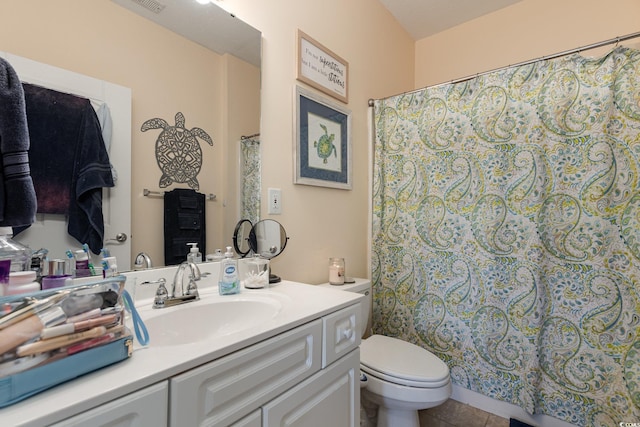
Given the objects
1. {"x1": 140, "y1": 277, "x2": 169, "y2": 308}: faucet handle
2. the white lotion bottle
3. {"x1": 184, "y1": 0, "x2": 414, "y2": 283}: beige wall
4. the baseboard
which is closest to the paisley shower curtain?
the baseboard

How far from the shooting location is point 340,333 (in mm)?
907

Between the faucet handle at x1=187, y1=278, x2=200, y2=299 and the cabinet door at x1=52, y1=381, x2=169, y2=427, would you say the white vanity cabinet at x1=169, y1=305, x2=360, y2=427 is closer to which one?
the cabinet door at x1=52, y1=381, x2=169, y2=427

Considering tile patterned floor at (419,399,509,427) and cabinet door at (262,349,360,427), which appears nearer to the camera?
cabinet door at (262,349,360,427)

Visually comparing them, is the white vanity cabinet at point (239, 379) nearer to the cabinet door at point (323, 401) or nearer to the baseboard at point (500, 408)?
the cabinet door at point (323, 401)

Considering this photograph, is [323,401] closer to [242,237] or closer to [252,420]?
[252,420]

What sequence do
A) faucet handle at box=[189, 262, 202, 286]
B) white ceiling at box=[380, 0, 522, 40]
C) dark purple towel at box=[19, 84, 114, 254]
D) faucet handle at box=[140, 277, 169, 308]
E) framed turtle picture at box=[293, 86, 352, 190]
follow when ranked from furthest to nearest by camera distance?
white ceiling at box=[380, 0, 522, 40]
framed turtle picture at box=[293, 86, 352, 190]
faucet handle at box=[189, 262, 202, 286]
faucet handle at box=[140, 277, 169, 308]
dark purple towel at box=[19, 84, 114, 254]

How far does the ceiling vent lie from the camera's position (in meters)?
0.94

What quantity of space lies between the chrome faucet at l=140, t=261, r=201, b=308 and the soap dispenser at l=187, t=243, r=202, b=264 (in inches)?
1.9

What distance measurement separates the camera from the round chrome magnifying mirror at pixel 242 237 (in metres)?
1.21

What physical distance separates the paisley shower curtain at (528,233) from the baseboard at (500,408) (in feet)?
0.14

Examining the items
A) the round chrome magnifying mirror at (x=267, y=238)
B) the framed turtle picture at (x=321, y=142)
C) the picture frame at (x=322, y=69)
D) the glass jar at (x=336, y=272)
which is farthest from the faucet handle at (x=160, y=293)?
the picture frame at (x=322, y=69)

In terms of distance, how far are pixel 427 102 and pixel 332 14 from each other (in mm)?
724

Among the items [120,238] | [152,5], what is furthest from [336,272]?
[152,5]

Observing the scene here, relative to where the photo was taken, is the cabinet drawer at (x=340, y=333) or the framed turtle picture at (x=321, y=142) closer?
the cabinet drawer at (x=340, y=333)
